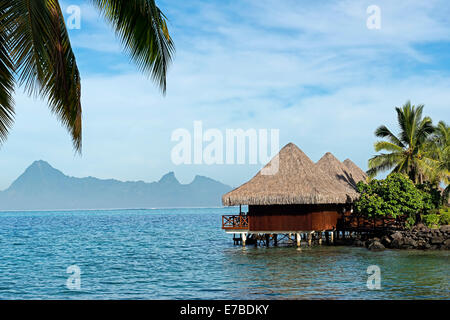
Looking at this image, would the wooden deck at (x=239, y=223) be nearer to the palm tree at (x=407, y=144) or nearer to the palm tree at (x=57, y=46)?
the palm tree at (x=407, y=144)

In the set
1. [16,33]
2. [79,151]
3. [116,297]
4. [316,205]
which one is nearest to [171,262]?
[316,205]

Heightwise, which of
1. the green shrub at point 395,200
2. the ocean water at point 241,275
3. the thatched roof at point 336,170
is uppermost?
the thatched roof at point 336,170

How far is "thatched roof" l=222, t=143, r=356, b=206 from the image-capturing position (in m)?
25.8

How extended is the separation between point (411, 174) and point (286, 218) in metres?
8.86

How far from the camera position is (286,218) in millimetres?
26625

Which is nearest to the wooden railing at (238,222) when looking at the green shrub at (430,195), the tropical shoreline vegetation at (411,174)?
the tropical shoreline vegetation at (411,174)

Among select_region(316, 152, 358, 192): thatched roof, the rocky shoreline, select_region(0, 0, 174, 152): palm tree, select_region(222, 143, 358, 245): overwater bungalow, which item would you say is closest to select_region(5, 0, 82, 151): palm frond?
select_region(0, 0, 174, 152): palm tree

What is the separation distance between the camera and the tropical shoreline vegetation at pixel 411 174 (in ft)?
87.2

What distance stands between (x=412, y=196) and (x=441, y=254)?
3.55m

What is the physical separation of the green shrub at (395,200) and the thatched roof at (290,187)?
1.18 meters

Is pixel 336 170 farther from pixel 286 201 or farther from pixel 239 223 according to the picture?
pixel 239 223

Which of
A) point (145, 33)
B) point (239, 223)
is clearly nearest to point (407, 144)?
point (239, 223)

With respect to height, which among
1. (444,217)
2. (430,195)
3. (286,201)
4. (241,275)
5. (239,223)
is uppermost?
(430,195)
